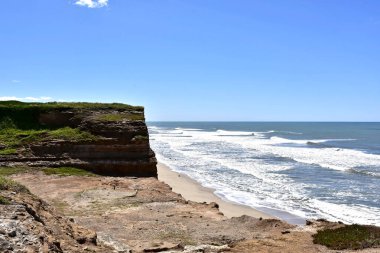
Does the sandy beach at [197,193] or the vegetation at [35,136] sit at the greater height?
the vegetation at [35,136]

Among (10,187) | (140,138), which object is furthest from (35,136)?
(10,187)

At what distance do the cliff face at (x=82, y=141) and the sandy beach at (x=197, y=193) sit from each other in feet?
9.84

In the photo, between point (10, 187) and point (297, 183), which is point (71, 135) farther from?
point (10, 187)

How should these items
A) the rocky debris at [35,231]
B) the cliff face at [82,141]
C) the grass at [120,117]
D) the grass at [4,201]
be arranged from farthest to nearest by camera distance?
1. the grass at [120,117]
2. the cliff face at [82,141]
3. the grass at [4,201]
4. the rocky debris at [35,231]

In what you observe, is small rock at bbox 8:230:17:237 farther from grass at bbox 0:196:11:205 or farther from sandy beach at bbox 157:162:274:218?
sandy beach at bbox 157:162:274:218

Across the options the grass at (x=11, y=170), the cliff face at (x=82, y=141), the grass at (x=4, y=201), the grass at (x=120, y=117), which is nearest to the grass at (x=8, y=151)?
the cliff face at (x=82, y=141)

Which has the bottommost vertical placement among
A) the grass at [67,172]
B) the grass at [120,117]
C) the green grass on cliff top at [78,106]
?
the grass at [67,172]

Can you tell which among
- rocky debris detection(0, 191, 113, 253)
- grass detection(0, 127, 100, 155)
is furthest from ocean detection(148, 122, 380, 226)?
rocky debris detection(0, 191, 113, 253)

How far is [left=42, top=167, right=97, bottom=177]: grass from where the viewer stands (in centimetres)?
2509

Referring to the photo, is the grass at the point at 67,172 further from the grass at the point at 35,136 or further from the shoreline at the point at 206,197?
the shoreline at the point at 206,197

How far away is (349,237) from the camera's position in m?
14.6

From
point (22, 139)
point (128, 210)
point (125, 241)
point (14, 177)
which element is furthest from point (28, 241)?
point (22, 139)

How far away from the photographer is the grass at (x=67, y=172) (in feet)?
82.3

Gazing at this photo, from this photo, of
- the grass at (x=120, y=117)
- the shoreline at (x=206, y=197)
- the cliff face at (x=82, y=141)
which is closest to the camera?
the shoreline at (x=206, y=197)
